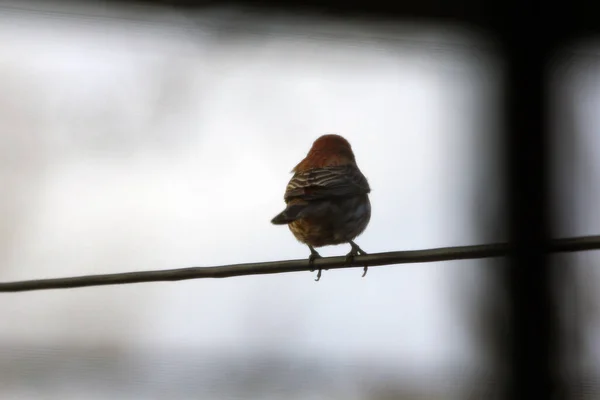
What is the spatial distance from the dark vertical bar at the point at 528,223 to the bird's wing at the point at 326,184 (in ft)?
12.4

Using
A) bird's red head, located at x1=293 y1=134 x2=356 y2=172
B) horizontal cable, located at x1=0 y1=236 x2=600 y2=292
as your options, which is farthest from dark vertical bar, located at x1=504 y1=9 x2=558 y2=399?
bird's red head, located at x1=293 y1=134 x2=356 y2=172

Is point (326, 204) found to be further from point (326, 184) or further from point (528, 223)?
point (528, 223)

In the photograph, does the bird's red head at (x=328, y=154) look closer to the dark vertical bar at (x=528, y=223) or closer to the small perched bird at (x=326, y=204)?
the small perched bird at (x=326, y=204)

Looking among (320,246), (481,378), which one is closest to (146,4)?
(481,378)

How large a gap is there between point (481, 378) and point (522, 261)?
1.14ft

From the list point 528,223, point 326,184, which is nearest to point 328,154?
point 326,184

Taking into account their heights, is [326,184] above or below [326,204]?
above

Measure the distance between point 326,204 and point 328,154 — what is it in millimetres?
980

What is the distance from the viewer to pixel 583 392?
112 cm

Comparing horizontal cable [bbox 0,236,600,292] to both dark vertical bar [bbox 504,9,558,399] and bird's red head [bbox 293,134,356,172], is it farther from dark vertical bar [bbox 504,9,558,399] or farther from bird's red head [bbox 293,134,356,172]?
bird's red head [bbox 293,134,356,172]

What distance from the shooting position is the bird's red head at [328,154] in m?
5.44

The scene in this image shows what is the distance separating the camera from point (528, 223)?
854 mm

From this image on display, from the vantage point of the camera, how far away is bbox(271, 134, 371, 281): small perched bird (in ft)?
15.4

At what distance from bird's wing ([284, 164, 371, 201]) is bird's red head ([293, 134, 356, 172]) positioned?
5.8 inches
